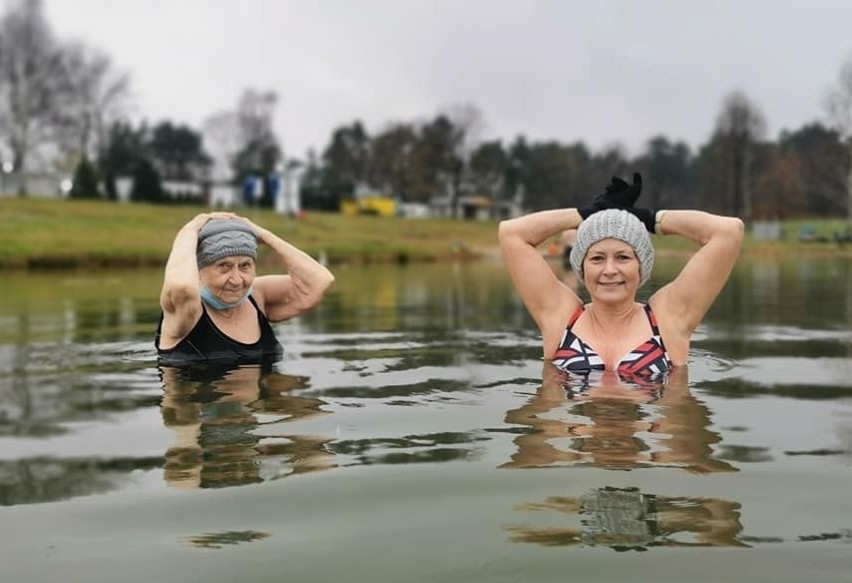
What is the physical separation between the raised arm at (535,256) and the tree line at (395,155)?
51.6 m

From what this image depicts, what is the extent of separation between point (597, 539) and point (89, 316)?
31.0 ft

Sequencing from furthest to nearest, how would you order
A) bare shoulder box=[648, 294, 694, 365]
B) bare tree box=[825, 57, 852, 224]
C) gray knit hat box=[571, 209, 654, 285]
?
bare tree box=[825, 57, 852, 224], bare shoulder box=[648, 294, 694, 365], gray knit hat box=[571, 209, 654, 285]

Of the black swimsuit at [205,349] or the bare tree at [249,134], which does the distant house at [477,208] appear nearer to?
the bare tree at [249,134]

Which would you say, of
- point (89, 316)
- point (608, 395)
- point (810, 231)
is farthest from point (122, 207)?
point (608, 395)

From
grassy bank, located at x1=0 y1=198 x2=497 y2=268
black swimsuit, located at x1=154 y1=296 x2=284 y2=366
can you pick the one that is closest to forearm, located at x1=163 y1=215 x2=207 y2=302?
black swimsuit, located at x1=154 y1=296 x2=284 y2=366

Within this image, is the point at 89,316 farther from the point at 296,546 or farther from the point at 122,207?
the point at 122,207

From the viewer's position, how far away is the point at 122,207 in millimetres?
58312

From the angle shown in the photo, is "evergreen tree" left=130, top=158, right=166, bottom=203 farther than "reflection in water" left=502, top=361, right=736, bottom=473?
Yes

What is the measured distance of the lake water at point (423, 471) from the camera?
2.47 meters

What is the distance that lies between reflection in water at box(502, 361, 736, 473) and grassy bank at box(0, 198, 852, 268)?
887 cm

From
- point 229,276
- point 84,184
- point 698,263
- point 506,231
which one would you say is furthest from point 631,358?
point 84,184

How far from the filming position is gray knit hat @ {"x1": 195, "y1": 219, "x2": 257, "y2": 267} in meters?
6.02

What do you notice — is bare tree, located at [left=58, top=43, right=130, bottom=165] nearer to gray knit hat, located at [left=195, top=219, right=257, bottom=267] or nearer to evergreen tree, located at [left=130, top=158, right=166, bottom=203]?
evergreen tree, located at [left=130, top=158, right=166, bottom=203]

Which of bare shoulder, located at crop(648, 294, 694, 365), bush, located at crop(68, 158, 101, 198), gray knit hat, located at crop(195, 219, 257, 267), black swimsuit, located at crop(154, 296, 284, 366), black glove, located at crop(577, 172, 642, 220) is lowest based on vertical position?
black swimsuit, located at crop(154, 296, 284, 366)
